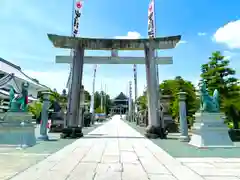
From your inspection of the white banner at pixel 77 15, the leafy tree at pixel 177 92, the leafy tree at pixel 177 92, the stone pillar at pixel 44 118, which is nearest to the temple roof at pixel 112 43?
the stone pillar at pixel 44 118

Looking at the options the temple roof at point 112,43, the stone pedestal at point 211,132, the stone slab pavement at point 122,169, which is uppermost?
the temple roof at point 112,43

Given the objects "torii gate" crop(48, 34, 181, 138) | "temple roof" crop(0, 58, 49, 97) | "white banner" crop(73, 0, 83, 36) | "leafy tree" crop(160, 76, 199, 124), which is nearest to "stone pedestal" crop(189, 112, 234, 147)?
"torii gate" crop(48, 34, 181, 138)

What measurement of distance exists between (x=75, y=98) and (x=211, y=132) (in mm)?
7437

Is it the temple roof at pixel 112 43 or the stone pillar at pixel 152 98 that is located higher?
the temple roof at pixel 112 43

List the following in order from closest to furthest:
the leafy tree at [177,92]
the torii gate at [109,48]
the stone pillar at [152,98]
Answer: the torii gate at [109,48] → the stone pillar at [152,98] → the leafy tree at [177,92]

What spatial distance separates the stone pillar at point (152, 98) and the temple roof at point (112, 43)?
49 centimetres

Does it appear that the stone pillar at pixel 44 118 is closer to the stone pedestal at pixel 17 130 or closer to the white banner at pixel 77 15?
the stone pedestal at pixel 17 130

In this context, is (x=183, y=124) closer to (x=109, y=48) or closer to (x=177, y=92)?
(x=109, y=48)

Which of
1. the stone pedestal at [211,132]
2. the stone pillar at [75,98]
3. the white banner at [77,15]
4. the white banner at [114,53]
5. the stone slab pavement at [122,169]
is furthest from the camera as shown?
the white banner at [77,15]

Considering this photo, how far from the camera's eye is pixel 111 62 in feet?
50.8

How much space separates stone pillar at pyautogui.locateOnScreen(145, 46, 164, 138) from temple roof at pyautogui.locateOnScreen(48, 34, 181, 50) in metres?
0.49

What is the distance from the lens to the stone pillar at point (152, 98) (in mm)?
13906

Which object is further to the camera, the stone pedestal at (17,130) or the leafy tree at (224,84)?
the leafy tree at (224,84)

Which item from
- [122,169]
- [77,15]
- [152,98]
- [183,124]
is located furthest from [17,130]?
[77,15]
